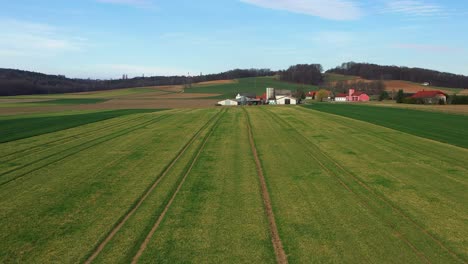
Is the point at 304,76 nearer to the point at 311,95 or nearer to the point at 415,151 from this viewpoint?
the point at 311,95

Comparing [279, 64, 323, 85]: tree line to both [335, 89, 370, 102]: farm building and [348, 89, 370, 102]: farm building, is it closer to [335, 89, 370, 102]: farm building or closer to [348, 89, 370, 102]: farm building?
[335, 89, 370, 102]: farm building

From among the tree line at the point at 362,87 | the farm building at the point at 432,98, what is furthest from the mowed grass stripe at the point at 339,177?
the tree line at the point at 362,87

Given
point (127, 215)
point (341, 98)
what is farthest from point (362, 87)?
point (127, 215)

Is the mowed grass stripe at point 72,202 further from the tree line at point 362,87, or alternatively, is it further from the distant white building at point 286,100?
the tree line at point 362,87

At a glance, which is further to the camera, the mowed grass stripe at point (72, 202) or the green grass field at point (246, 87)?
the green grass field at point (246, 87)

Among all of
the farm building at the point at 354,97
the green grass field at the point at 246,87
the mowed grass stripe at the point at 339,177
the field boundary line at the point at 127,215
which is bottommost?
the field boundary line at the point at 127,215

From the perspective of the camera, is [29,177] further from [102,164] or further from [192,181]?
[192,181]
